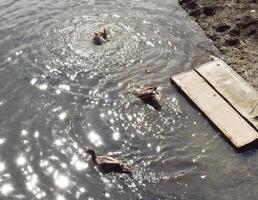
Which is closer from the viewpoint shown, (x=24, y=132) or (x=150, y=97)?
(x=24, y=132)

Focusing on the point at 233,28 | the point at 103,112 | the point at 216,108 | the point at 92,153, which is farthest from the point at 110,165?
the point at 233,28

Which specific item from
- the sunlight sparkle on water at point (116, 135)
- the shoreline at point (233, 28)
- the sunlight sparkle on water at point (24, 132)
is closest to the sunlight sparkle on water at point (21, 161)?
the sunlight sparkle on water at point (24, 132)

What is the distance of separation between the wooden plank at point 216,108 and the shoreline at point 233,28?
1.12 metres

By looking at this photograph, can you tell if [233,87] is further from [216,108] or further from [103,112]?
[103,112]

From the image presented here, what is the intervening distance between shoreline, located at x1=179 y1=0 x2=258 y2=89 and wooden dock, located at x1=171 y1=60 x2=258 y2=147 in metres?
0.46

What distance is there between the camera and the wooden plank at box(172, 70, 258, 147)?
9.83m

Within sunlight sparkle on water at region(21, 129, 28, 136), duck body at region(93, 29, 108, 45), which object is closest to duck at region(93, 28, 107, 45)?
duck body at region(93, 29, 108, 45)

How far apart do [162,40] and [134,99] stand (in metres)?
2.82

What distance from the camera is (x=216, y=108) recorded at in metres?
10.6

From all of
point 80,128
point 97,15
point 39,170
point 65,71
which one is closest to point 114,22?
point 97,15

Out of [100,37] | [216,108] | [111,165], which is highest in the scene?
[100,37]

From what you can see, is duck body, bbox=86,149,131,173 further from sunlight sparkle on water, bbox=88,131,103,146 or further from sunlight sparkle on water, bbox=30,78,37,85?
sunlight sparkle on water, bbox=30,78,37,85

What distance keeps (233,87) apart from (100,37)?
13.4ft

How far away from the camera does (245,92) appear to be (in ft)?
35.8
